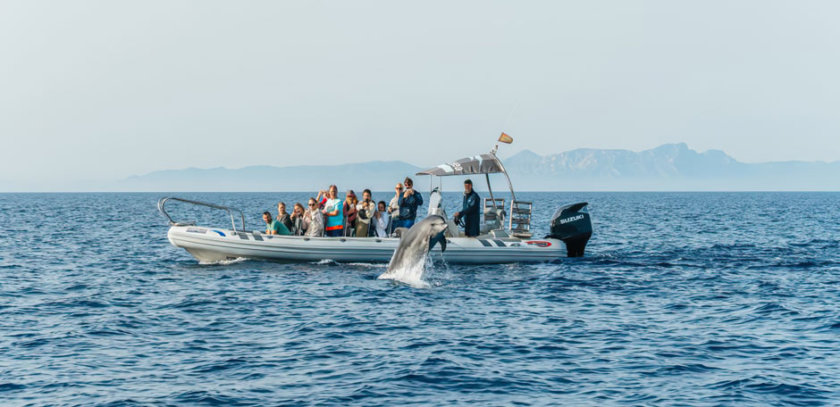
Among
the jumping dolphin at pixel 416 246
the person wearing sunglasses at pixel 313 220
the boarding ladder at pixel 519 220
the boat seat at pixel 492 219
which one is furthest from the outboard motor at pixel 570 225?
the person wearing sunglasses at pixel 313 220

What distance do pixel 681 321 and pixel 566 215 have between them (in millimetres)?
8352

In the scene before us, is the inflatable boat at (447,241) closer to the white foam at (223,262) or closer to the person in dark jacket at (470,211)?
the white foam at (223,262)

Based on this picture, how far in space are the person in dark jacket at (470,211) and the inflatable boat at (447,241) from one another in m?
0.30

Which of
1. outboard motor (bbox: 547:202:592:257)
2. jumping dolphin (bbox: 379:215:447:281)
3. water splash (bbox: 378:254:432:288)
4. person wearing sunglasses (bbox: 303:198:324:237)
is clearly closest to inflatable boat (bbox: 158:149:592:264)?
outboard motor (bbox: 547:202:592:257)

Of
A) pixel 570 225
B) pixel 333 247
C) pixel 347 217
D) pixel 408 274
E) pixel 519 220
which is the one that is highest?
pixel 347 217

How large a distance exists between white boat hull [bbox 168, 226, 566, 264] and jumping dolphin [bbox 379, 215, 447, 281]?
1.83m

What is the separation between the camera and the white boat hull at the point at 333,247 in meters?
20.9

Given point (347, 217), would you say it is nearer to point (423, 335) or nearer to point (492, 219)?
point (492, 219)

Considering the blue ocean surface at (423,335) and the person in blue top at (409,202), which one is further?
the person in blue top at (409,202)

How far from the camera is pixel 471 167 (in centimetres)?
2178

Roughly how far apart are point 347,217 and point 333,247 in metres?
0.88

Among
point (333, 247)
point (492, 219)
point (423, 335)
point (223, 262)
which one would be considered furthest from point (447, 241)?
point (423, 335)

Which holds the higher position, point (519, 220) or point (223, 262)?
point (519, 220)

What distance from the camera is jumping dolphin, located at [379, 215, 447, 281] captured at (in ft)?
55.4
